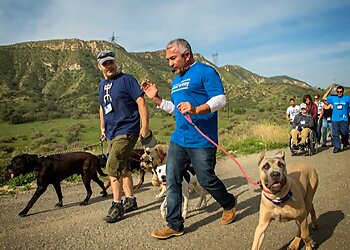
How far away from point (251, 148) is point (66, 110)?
51624 mm

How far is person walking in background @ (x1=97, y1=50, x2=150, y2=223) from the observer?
Answer: 4953mm

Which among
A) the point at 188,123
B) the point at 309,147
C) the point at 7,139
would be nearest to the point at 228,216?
the point at 188,123

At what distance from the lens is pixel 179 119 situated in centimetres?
411

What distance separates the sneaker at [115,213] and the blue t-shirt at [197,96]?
1.70 m

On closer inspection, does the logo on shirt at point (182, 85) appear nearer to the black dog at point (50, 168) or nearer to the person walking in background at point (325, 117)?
the black dog at point (50, 168)

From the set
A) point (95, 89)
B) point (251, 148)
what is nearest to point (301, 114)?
point (251, 148)


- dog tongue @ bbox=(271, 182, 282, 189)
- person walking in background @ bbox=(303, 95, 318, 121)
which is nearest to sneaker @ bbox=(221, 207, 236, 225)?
dog tongue @ bbox=(271, 182, 282, 189)

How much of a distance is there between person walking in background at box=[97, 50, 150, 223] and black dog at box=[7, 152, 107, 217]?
5.49 feet

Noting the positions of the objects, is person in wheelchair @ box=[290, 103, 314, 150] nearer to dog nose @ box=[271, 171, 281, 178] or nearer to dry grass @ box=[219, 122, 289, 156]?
dry grass @ box=[219, 122, 289, 156]

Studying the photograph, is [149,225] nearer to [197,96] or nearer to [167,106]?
[167,106]

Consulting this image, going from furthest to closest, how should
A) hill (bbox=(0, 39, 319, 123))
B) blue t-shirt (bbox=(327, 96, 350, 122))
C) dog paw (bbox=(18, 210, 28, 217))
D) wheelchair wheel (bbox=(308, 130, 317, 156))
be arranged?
hill (bbox=(0, 39, 319, 123))
wheelchair wheel (bbox=(308, 130, 317, 156))
blue t-shirt (bbox=(327, 96, 350, 122))
dog paw (bbox=(18, 210, 28, 217))

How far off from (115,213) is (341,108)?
333 inches

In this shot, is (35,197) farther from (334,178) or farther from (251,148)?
(251,148)

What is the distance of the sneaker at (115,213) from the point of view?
496cm
